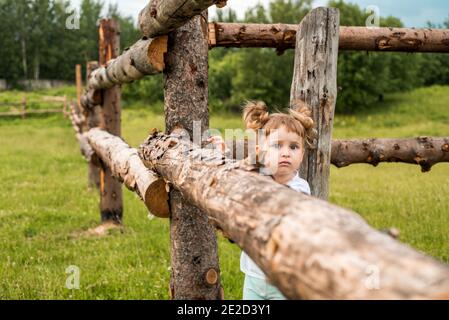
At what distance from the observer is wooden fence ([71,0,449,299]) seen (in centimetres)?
111

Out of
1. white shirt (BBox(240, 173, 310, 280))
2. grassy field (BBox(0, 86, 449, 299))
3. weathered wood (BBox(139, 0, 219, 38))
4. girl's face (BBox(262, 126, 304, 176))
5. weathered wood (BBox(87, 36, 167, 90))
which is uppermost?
weathered wood (BBox(139, 0, 219, 38))

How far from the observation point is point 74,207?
8125mm

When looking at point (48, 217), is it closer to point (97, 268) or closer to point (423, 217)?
point (97, 268)

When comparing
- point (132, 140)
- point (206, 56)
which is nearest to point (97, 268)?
point (206, 56)

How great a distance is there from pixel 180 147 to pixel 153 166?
0.38m

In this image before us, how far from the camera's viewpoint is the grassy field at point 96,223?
4.61 metres

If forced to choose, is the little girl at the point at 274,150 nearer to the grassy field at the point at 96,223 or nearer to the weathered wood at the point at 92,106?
the grassy field at the point at 96,223

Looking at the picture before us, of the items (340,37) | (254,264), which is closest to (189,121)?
(254,264)

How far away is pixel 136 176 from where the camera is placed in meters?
3.44

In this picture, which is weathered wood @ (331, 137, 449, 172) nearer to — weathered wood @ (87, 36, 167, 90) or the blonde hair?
the blonde hair

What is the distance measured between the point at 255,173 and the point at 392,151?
122 inches

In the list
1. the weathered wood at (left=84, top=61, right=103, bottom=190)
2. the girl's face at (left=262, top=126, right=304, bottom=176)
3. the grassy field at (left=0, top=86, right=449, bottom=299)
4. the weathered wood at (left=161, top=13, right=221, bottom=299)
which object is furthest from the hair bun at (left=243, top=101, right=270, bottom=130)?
the weathered wood at (left=84, top=61, right=103, bottom=190)

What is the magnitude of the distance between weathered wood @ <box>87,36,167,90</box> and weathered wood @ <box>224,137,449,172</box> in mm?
1731

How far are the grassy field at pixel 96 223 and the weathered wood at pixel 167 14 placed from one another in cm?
232
